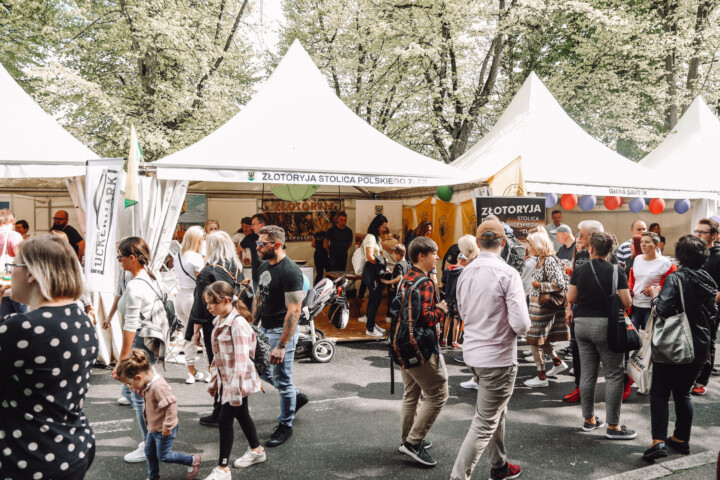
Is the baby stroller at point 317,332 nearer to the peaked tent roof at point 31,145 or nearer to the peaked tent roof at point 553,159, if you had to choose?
the peaked tent roof at point 553,159

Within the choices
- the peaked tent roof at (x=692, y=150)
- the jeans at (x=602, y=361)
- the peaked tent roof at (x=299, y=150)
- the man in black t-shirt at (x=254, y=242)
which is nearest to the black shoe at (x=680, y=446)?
the jeans at (x=602, y=361)

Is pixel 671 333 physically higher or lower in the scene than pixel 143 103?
lower

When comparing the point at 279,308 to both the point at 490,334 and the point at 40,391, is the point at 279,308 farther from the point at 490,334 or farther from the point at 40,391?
the point at 40,391

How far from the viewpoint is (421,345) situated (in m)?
3.42

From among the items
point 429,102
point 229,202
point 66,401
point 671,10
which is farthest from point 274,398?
point 671,10

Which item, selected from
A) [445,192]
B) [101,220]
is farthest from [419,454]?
[445,192]

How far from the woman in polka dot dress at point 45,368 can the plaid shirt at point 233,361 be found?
1384mm

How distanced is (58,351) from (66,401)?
0.68 ft

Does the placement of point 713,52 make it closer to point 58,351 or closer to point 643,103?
point 643,103

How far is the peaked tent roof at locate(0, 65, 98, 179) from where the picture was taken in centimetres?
622

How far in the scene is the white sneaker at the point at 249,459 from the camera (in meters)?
3.60

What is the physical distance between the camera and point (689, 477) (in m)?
3.55

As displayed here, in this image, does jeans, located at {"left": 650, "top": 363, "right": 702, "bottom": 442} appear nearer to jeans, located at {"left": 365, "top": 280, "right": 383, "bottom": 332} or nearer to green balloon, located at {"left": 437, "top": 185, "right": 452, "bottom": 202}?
jeans, located at {"left": 365, "top": 280, "right": 383, "bottom": 332}

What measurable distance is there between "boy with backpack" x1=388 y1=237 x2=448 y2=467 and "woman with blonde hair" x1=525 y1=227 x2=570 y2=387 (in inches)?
85.3
